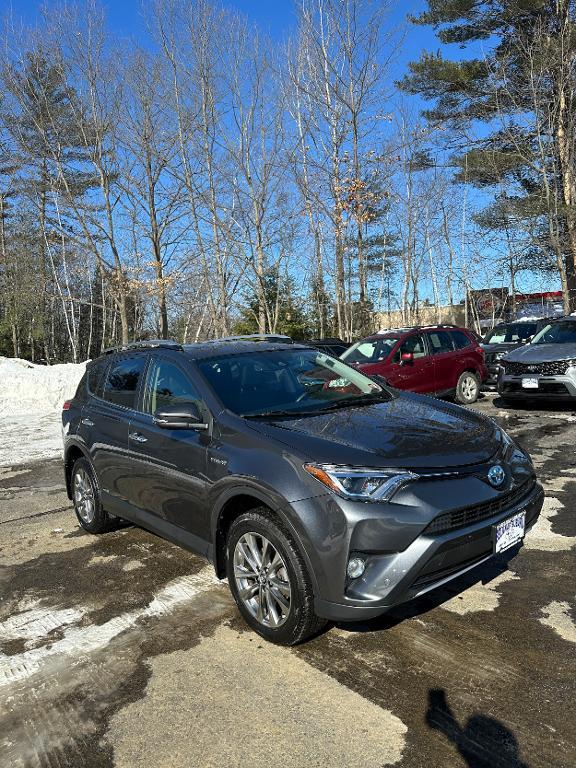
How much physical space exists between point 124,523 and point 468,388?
28.0 ft

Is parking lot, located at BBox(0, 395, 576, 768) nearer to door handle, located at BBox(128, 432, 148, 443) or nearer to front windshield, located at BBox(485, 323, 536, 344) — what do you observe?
door handle, located at BBox(128, 432, 148, 443)

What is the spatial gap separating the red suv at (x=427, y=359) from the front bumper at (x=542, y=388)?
53.1 inches

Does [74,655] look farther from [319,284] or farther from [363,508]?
[319,284]

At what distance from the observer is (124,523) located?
5.43 metres

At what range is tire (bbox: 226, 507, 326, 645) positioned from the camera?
9.59ft

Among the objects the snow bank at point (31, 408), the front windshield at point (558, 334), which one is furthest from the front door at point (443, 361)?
the snow bank at point (31, 408)

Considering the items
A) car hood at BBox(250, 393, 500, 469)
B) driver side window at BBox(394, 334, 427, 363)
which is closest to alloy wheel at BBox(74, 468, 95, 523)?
car hood at BBox(250, 393, 500, 469)

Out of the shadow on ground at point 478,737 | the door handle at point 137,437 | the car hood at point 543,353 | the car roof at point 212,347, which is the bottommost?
the shadow on ground at point 478,737

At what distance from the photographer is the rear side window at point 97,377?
5.20 metres

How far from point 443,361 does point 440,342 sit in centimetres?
45

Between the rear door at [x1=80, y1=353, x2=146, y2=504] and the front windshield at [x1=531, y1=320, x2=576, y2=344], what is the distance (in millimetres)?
8400

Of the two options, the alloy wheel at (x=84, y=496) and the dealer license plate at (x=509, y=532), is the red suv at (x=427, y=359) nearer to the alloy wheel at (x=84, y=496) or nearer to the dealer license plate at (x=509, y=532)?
the alloy wheel at (x=84, y=496)

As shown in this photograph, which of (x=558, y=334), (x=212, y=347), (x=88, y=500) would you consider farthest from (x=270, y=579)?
(x=558, y=334)

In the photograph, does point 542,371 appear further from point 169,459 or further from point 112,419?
point 169,459
